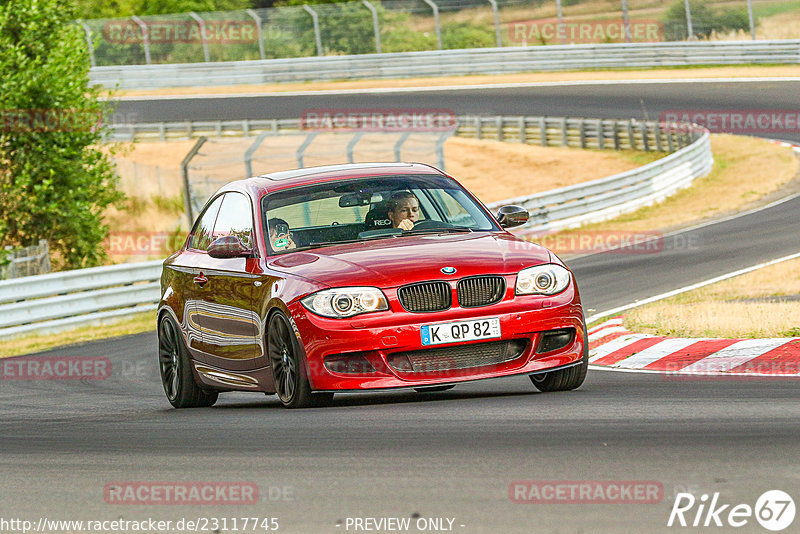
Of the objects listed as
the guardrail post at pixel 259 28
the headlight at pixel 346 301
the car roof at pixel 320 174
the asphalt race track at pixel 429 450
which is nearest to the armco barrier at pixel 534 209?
the asphalt race track at pixel 429 450

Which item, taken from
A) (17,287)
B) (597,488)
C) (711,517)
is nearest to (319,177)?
(597,488)

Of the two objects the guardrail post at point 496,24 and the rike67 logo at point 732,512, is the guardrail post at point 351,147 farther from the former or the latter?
the rike67 logo at point 732,512

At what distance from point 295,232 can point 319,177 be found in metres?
0.51

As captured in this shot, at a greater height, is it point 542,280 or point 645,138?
point 542,280

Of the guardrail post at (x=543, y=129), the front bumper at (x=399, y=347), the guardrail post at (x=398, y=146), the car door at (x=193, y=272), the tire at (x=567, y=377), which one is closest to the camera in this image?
the front bumper at (x=399, y=347)

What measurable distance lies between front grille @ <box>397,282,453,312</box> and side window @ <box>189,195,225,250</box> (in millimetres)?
2487

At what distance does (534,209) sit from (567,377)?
1636 centimetres

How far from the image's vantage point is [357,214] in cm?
895

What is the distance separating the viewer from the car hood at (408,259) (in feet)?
25.8

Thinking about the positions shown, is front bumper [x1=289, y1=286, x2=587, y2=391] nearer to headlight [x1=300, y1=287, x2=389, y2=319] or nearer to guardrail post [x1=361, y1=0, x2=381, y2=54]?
headlight [x1=300, y1=287, x2=389, y2=319]

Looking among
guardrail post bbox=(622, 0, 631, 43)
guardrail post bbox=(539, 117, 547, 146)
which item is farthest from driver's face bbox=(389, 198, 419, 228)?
guardrail post bbox=(622, 0, 631, 43)

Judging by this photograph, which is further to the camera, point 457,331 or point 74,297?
point 74,297

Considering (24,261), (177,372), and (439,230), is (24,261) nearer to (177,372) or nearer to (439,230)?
(177,372)

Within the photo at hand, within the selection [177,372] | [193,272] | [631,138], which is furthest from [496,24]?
[193,272]
